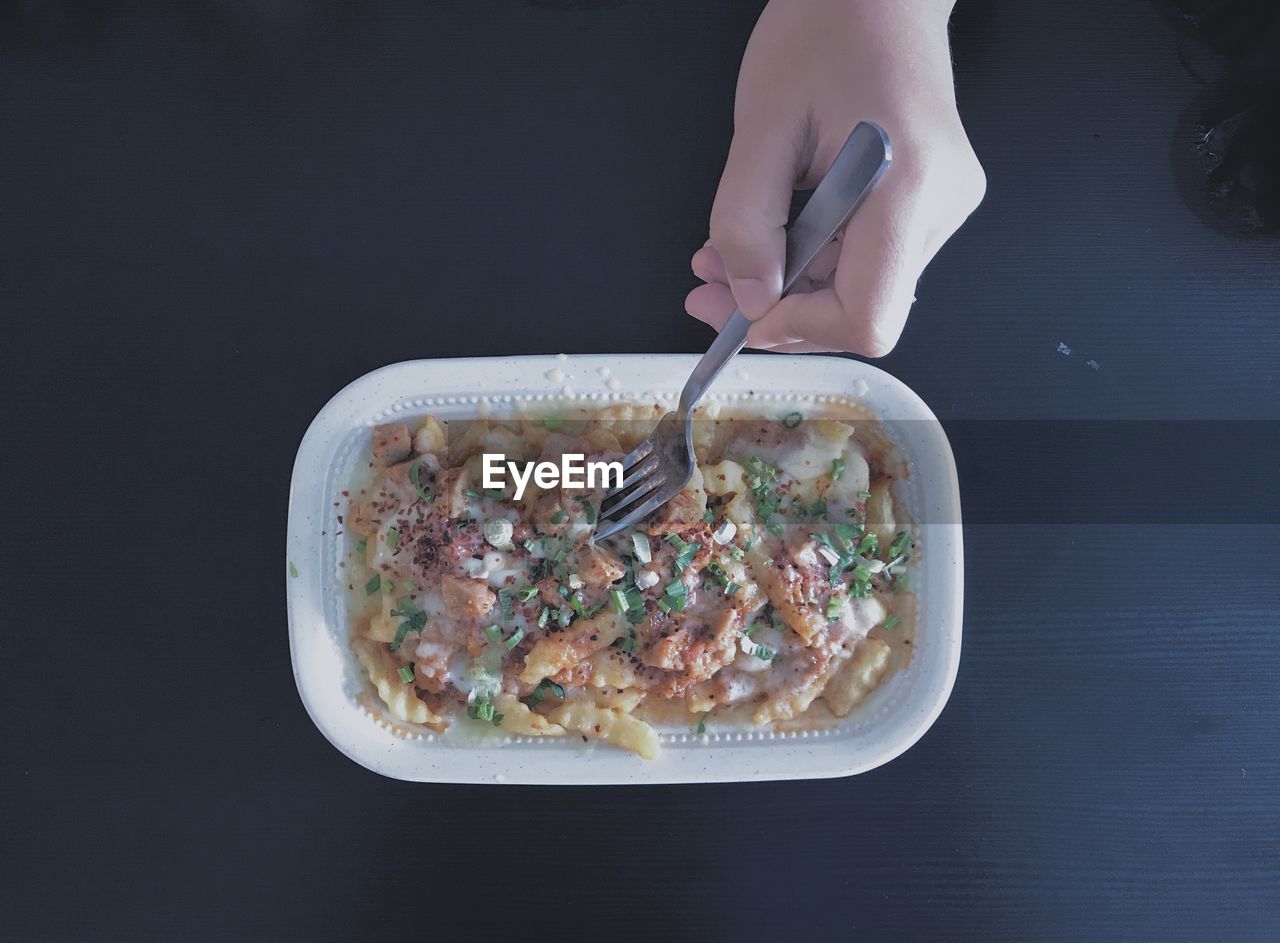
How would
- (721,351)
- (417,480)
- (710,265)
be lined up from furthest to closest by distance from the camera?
(417,480) → (710,265) → (721,351)

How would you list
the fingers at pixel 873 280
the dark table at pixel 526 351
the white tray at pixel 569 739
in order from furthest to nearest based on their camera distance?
the dark table at pixel 526 351, the white tray at pixel 569 739, the fingers at pixel 873 280

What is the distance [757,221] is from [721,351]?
0.24m

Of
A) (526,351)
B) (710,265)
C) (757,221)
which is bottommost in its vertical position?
(526,351)

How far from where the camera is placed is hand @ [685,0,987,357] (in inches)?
50.4

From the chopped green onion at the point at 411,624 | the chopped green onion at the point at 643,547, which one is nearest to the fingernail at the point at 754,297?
the chopped green onion at the point at 643,547

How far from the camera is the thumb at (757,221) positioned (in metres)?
1.29

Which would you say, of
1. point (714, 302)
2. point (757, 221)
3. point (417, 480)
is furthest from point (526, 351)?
point (757, 221)

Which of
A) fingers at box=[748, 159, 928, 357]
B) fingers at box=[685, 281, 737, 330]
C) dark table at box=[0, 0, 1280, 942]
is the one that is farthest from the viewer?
dark table at box=[0, 0, 1280, 942]

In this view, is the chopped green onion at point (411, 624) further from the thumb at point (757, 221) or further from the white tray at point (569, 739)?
the thumb at point (757, 221)

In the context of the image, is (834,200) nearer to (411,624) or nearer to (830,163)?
(830,163)

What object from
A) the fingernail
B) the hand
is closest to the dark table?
the hand

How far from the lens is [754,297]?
1.28 m

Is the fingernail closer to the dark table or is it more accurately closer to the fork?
the fork

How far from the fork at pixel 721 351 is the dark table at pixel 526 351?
391mm
